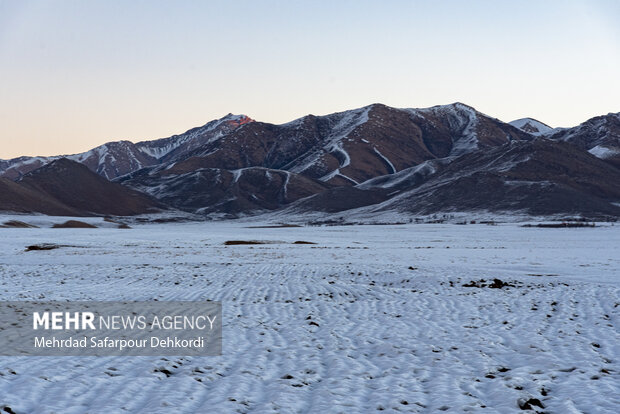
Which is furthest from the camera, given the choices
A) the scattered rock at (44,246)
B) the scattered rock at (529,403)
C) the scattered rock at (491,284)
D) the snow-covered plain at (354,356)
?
the scattered rock at (44,246)

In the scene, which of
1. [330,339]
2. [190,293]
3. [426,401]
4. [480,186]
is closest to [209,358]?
[330,339]

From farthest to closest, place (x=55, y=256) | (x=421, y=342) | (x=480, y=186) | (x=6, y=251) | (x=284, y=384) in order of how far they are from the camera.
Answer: (x=480, y=186) → (x=6, y=251) → (x=55, y=256) → (x=421, y=342) → (x=284, y=384)

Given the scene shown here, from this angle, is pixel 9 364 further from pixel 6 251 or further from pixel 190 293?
pixel 6 251

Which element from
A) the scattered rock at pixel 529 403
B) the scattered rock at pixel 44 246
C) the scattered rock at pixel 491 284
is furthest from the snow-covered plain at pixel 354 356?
the scattered rock at pixel 44 246

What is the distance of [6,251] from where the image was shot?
41250mm

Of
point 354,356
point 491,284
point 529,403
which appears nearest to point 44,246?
point 491,284

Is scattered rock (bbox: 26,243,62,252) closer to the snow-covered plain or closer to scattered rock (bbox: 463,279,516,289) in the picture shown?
the snow-covered plain

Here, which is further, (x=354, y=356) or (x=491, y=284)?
(x=491, y=284)

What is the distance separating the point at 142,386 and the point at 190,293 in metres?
11.3

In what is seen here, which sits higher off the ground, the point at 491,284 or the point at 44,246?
the point at 44,246

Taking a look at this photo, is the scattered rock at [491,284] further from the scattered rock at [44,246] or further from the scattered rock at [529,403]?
the scattered rock at [44,246]

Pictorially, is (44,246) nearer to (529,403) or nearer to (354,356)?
(354,356)

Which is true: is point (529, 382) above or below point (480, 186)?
below

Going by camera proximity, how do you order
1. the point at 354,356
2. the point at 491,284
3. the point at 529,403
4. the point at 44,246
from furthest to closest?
the point at 44,246, the point at 491,284, the point at 354,356, the point at 529,403
